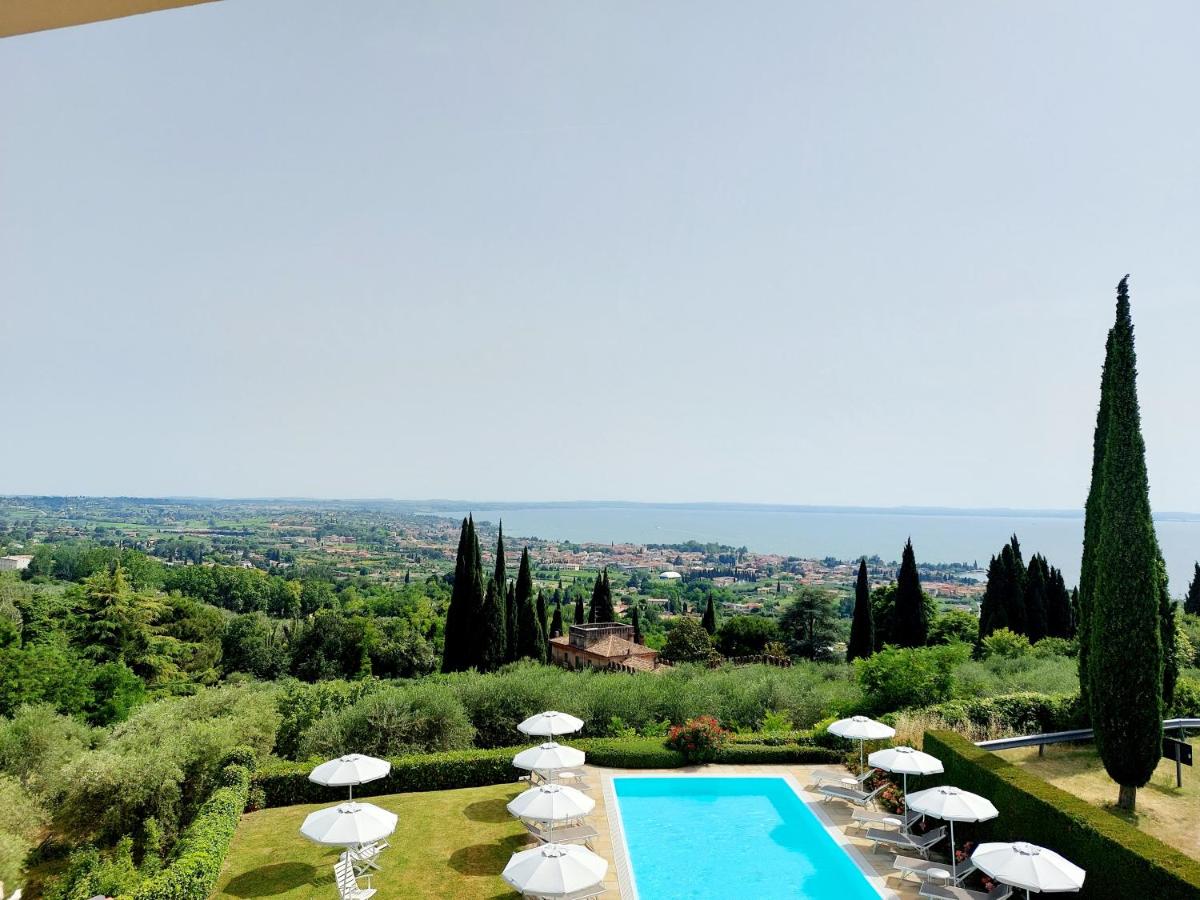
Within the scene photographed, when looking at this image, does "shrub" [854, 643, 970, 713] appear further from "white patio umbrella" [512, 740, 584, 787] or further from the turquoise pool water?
"white patio umbrella" [512, 740, 584, 787]

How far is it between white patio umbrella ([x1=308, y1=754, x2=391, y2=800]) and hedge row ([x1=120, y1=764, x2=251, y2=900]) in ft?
5.90

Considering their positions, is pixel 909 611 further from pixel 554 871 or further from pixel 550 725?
pixel 554 871

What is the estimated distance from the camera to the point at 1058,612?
36812 millimetres

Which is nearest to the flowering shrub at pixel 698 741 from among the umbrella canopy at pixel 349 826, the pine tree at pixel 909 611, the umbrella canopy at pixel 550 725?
the umbrella canopy at pixel 550 725

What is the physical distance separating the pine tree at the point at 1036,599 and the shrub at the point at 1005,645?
4575 millimetres

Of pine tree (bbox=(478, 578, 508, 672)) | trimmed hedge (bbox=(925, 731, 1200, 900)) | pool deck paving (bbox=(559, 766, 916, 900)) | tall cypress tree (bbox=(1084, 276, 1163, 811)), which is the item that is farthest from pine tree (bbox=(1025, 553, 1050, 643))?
tall cypress tree (bbox=(1084, 276, 1163, 811))

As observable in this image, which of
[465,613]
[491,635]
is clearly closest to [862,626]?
[491,635]

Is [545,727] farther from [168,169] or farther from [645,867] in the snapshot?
[168,169]

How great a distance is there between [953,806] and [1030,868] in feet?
6.20

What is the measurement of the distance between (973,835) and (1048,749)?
3.38 meters

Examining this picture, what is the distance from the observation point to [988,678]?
2064 centimetres

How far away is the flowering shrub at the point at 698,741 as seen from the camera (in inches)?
693

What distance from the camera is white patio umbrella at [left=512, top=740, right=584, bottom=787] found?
14367mm

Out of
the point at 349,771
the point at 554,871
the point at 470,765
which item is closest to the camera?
the point at 554,871
